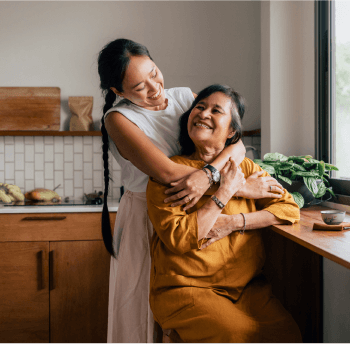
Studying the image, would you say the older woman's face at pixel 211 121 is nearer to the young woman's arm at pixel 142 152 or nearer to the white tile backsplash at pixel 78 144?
the young woman's arm at pixel 142 152

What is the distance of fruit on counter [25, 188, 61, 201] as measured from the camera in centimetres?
259

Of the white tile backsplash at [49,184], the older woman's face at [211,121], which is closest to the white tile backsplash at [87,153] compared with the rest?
the white tile backsplash at [49,184]

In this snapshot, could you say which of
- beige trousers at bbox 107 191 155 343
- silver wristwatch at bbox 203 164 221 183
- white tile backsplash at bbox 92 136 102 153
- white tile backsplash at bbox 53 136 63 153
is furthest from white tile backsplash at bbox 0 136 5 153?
silver wristwatch at bbox 203 164 221 183

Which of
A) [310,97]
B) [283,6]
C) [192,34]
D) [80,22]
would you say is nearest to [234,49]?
[192,34]

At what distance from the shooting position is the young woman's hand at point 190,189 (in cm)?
117

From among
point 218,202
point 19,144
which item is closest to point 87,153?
point 19,144

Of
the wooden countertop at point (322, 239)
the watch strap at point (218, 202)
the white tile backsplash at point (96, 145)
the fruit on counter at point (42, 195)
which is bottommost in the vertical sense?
the wooden countertop at point (322, 239)

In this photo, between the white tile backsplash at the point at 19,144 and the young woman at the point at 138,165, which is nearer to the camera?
the young woman at the point at 138,165

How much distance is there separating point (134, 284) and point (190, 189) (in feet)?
1.87

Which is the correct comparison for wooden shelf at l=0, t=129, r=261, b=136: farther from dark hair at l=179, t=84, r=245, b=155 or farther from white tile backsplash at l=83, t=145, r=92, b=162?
dark hair at l=179, t=84, r=245, b=155

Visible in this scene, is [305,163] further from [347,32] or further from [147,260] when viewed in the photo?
[147,260]

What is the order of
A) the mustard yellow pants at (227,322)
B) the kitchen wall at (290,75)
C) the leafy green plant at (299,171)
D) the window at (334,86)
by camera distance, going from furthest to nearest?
the kitchen wall at (290,75) → the window at (334,86) → the leafy green plant at (299,171) → the mustard yellow pants at (227,322)

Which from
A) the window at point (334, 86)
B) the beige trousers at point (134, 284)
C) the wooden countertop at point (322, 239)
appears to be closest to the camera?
the wooden countertop at point (322, 239)

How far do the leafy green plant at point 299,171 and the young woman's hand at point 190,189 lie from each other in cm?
62
